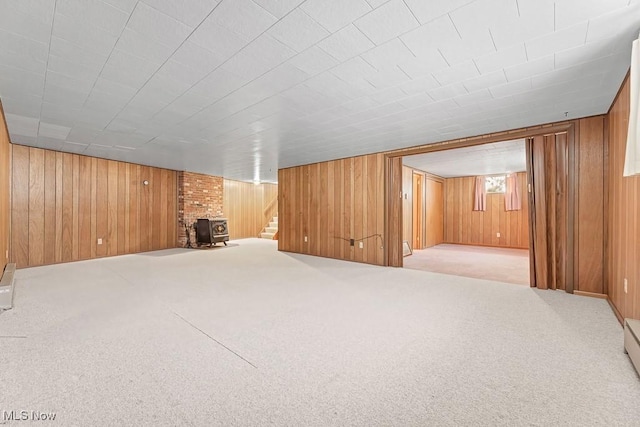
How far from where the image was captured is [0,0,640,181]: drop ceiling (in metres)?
1.63

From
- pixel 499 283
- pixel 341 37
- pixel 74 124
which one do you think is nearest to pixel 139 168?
pixel 74 124

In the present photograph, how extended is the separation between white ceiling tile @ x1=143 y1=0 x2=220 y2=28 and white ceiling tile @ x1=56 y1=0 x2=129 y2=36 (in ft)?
0.81

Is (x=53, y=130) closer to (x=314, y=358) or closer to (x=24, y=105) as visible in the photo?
(x=24, y=105)

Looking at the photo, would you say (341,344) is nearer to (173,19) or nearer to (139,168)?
(173,19)

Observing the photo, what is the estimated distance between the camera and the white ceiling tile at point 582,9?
1.55 metres

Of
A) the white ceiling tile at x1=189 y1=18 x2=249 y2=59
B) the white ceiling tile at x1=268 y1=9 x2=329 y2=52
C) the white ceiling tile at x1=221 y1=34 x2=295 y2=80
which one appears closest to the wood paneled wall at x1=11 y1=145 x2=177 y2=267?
the white ceiling tile at x1=221 y1=34 x2=295 y2=80

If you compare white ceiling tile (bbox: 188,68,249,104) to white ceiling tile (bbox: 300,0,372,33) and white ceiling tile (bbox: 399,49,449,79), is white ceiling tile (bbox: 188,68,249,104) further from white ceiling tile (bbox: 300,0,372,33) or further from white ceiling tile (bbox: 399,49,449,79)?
white ceiling tile (bbox: 399,49,449,79)

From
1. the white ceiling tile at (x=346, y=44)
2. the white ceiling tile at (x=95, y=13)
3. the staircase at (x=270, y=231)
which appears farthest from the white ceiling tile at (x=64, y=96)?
the staircase at (x=270, y=231)

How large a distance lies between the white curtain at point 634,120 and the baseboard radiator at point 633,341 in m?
1.03

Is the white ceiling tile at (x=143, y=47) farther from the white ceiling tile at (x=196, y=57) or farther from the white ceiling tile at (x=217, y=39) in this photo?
the white ceiling tile at (x=217, y=39)

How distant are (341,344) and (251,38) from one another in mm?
2262

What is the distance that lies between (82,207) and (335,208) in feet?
17.4

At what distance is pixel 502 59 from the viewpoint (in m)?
2.12


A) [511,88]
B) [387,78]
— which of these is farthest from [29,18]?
[511,88]
